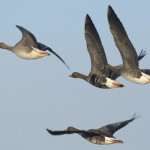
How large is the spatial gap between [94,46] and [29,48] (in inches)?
104

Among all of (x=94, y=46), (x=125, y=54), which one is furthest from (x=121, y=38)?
(x=94, y=46)

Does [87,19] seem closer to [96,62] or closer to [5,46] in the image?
[96,62]

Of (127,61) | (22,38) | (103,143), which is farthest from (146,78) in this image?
(22,38)

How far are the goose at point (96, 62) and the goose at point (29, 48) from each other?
1.46m

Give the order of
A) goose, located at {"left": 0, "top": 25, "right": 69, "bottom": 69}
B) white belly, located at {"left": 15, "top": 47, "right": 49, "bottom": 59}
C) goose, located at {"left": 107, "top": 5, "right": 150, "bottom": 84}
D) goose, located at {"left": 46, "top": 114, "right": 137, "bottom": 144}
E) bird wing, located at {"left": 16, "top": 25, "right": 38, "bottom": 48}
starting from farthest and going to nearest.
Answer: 1. bird wing, located at {"left": 16, "top": 25, "right": 38, "bottom": 48}
2. goose, located at {"left": 0, "top": 25, "right": 69, "bottom": 69}
3. white belly, located at {"left": 15, "top": 47, "right": 49, "bottom": 59}
4. goose, located at {"left": 107, "top": 5, "right": 150, "bottom": 84}
5. goose, located at {"left": 46, "top": 114, "right": 137, "bottom": 144}

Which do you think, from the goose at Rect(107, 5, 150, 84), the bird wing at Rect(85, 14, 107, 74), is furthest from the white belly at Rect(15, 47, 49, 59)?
the goose at Rect(107, 5, 150, 84)

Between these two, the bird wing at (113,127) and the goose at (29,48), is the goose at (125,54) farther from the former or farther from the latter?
the goose at (29,48)

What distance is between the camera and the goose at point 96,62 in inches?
1179

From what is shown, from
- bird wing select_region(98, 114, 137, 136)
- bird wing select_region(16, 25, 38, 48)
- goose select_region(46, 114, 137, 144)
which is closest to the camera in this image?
goose select_region(46, 114, 137, 144)

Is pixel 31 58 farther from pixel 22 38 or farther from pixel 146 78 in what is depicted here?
pixel 146 78

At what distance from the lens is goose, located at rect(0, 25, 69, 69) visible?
3094 cm

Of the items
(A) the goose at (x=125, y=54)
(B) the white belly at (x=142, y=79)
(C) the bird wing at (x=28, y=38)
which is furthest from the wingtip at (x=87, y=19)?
(B) the white belly at (x=142, y=79)

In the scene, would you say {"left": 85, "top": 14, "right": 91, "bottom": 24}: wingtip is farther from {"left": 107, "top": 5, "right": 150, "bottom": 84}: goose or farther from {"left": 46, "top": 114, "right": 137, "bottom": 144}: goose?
{"left": 46, "top": 114, "right": 137, "bottom": 144}: goose

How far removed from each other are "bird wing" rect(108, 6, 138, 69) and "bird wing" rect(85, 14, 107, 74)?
1.00 metres
